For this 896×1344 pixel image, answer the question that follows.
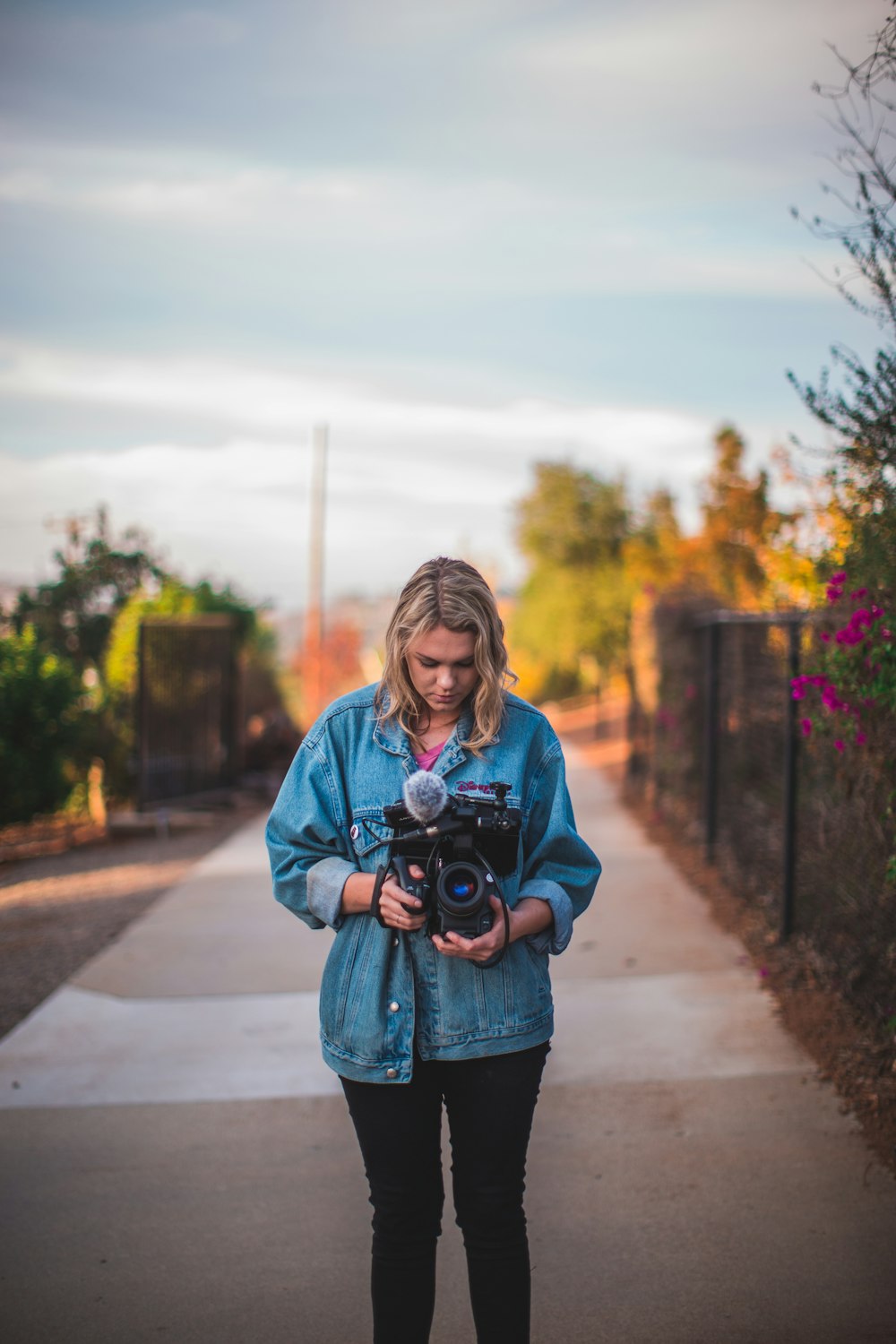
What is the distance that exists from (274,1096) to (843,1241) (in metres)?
1.96

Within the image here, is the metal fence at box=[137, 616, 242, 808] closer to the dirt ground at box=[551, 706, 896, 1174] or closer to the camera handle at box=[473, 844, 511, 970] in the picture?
the dirt ground at box=[551, 706, 896, 1174]

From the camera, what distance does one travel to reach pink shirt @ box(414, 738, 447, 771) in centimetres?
230

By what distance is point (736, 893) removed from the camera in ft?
22.0

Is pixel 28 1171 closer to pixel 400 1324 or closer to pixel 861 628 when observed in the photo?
pixel 400 1324

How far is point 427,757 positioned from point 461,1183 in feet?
2.65

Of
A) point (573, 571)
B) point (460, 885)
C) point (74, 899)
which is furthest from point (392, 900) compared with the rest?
point (573, 571)

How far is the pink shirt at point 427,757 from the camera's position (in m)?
2.30

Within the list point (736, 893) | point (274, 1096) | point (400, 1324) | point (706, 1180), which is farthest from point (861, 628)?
point (736, 893)

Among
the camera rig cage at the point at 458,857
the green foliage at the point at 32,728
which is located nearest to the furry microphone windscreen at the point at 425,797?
the camera rig cage at the point at 458,857

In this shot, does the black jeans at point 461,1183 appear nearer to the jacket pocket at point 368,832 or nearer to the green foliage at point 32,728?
the jacket pocket at point 368,832

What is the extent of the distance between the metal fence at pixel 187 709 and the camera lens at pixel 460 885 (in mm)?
8350

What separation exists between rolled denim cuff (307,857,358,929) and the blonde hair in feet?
0.95

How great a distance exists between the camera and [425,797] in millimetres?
2074

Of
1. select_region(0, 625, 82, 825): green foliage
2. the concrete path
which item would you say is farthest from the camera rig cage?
select_region(0, 625, 82, 825): green foliage
